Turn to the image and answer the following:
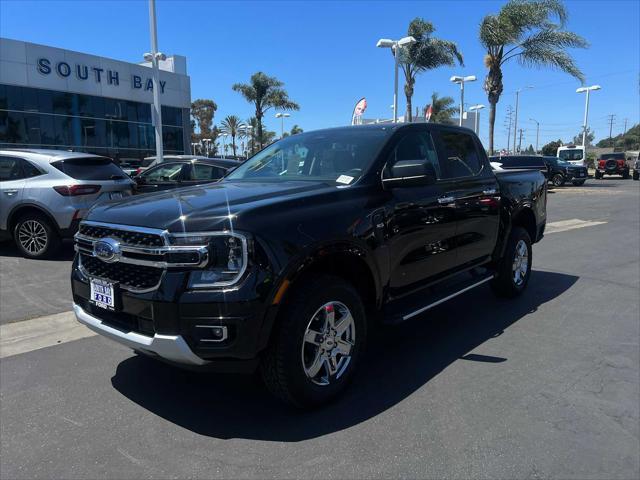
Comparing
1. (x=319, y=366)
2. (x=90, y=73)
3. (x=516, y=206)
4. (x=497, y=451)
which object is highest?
(x=90, y=73)

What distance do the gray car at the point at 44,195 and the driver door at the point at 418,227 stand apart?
5.39 metres

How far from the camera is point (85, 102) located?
87.1 ft

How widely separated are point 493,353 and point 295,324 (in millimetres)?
2188

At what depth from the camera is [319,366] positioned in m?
3.25

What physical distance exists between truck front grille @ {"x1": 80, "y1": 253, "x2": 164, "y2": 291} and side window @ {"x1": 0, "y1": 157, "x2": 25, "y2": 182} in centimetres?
553

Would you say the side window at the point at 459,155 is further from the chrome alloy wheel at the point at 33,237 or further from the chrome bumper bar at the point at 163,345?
the chrome alloy wheel at the point at 33,237

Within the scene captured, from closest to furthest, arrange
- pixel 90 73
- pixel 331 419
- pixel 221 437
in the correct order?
pixel 221 437 < pixel 331 419 < pixel 90 73

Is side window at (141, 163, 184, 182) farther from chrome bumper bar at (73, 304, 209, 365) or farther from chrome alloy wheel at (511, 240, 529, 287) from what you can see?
chrome bumper bar at (73, 304, 209, 365)

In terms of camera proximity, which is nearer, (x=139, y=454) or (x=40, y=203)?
(x=139, y=454)

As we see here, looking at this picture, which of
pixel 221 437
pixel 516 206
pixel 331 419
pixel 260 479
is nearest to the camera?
pixel 260 479

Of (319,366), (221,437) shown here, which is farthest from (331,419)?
(221,437)

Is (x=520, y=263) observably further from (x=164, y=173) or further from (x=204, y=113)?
(x=204, y=113)

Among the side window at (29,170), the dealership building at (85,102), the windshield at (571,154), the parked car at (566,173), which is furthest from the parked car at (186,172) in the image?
the windshield at (571,154)

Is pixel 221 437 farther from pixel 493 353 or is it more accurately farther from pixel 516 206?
pixel 516 206
